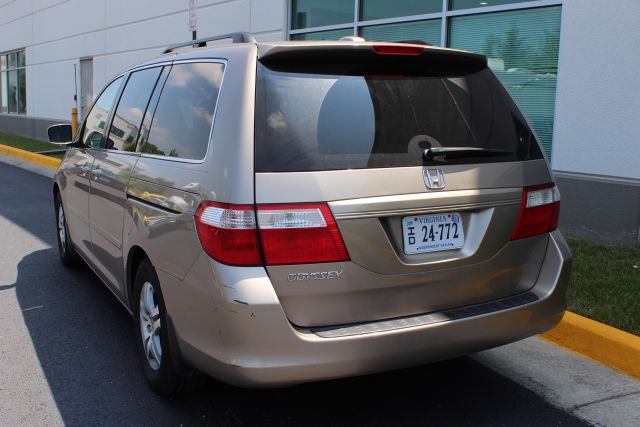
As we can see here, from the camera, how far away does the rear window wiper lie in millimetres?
2922

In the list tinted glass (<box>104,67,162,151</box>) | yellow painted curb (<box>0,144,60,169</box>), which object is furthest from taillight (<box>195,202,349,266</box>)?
yellow painted curb (<box>0,144,60,169</box>)

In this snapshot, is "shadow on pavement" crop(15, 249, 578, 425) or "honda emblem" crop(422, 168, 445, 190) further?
"shadow on pavement" crop(15, 249, 578, 425)

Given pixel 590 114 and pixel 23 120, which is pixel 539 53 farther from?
pixel 23 120

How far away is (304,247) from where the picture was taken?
8.66 feet

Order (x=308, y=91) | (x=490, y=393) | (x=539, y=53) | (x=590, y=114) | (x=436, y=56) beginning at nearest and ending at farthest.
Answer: (x=308, y=91) < (x=436, y=56) < (x=490, y=393) < (x=590, y=114) < (x=539, y=53)

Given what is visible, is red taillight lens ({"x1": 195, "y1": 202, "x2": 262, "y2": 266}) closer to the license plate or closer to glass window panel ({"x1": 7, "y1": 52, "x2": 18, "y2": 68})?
the license plate

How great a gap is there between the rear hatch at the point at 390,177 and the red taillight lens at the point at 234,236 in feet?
0.27

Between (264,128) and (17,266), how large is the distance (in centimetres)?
431

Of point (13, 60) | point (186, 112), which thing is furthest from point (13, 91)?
point (186, 112)

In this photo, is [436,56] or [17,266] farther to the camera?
[17,266]

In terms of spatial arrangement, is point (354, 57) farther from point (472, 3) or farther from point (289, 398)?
point (472, 3)

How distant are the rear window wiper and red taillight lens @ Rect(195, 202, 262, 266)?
2.83 feet

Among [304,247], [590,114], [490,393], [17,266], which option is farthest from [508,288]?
[17,266]

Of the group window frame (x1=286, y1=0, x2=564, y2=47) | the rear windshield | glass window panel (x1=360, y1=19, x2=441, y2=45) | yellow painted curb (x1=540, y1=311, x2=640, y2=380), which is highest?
window frame (x1=286, y1=0, x2=564, y2=47)
